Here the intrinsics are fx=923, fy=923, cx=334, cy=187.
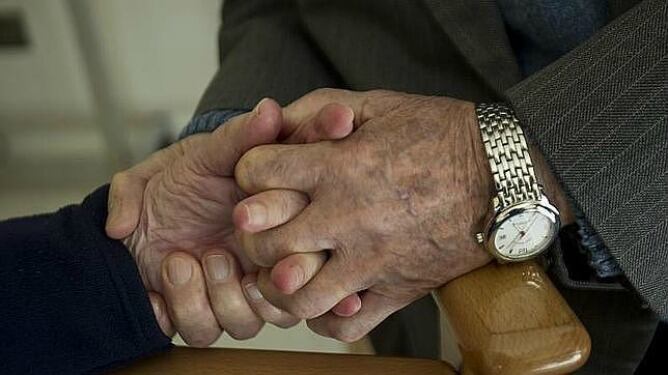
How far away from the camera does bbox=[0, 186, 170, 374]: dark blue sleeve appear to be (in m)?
0.63

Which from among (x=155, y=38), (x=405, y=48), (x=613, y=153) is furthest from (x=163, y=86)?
(x=613, y=153)

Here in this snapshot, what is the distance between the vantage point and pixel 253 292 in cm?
69

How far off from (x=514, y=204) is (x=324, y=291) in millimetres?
144

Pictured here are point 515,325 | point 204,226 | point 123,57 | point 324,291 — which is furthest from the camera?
point 123,57

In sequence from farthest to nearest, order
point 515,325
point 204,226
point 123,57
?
point 123,57 → point 204,226 → point 515,325

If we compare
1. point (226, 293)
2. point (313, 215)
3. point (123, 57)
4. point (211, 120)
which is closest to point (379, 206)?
point (313, 215)

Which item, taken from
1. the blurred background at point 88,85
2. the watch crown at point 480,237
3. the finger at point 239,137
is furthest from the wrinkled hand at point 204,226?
the blurred background at point 88,85

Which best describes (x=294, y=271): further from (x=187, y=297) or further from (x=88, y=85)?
(x=88, y=85)

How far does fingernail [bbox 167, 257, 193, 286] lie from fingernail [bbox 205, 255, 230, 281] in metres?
0.01

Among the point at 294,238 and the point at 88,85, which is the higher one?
the point at 294,238

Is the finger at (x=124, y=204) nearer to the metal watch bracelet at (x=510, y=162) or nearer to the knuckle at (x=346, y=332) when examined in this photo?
the knuckle at (x=346, y=332)

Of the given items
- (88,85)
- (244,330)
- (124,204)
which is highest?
(124,204)

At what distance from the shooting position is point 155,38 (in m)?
1.77

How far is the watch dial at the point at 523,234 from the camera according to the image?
0.59 m
